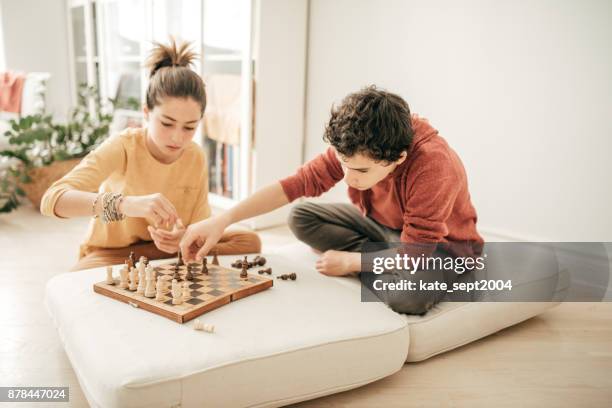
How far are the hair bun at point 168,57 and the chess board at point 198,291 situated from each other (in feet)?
2.16

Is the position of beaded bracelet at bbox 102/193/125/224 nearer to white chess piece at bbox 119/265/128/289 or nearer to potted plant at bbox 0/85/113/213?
white chess piece at bbox 119/265/128/289

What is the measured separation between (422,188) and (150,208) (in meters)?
0.75

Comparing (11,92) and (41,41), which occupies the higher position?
(41,41)

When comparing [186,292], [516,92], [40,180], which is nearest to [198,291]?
[186,292]

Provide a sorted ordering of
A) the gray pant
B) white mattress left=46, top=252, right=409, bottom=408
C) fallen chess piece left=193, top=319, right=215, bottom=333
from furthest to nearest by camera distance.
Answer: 1. the gray pant
2. fallen chess piece left=193, top=319, right=215, bottom=333
3. white mattress left=46, top=252, right=409, bottom=408

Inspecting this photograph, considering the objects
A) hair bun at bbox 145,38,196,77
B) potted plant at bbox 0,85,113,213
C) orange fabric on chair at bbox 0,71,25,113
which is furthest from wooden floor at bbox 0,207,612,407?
orange fabric on chair at bbox 0,71,25,113

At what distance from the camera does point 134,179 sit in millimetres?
1622

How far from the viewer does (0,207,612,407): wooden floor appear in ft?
3.93

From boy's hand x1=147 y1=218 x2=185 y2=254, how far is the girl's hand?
9cm

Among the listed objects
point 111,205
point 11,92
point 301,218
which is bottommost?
point 301,218

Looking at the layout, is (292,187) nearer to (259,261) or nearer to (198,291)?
(259,261)

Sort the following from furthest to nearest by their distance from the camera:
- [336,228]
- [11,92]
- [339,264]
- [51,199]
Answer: [11,92] < [336,228] < [339,264] < [51,199]

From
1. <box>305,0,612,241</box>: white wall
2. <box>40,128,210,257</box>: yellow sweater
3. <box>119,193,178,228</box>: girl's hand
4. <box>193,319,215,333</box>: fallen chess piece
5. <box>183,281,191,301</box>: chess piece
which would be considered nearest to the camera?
<box>193,319,215,333</box>: fallen chess piece

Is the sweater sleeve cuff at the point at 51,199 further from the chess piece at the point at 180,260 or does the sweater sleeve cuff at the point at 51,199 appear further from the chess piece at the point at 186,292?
the chess piece at the point at 186,292
